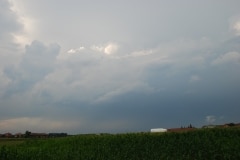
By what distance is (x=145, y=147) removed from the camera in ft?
104

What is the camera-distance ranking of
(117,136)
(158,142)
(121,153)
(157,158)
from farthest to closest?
(117,136), (158,142), (121,153), (157,158)

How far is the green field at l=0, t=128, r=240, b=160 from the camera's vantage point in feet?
90.5

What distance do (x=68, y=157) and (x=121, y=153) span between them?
447 cm

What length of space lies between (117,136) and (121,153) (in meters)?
7.11

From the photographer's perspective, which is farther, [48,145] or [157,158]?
[48,145]

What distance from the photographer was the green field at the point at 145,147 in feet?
90.5

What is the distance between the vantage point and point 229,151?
28.4 metres

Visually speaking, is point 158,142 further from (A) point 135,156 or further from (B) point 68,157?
(B) point 68,157

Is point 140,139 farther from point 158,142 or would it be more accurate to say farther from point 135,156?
point 135,156

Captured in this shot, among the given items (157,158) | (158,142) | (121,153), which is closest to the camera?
(157,158)

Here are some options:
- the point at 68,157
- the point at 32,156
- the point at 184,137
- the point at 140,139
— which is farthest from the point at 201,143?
the point at 32,156

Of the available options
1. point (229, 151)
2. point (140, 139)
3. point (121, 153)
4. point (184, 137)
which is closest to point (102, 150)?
point (121, 153)

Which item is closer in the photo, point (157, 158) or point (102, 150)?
point (157, 158)

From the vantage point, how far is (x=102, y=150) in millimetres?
31375
